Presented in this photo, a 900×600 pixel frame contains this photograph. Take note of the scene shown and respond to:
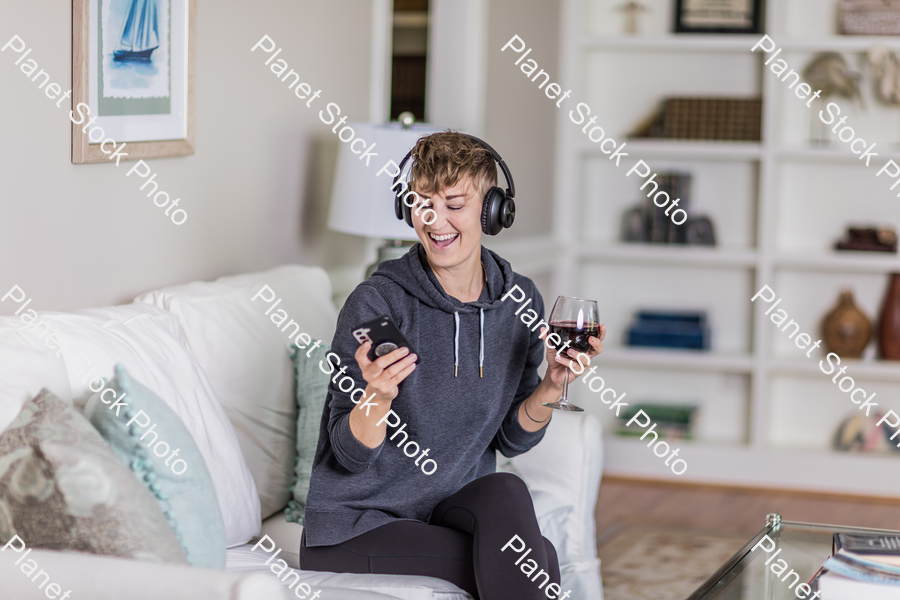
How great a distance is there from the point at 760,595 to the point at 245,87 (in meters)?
1.62

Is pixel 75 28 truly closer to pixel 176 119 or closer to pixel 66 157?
pixel 66 157

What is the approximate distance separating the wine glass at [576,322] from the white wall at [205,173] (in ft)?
3.01

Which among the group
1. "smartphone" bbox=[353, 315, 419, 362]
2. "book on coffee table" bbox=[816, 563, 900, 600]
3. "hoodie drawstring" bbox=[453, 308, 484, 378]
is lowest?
"book on coffee table" bbox=[816, 563, 900, 600]

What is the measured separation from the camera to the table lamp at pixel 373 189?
7.91ft

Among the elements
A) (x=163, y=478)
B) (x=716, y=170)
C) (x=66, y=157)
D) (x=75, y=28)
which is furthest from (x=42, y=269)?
(x=716, y=170)

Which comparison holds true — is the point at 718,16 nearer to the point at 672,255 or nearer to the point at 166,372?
the point at 672,255

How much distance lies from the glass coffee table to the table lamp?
3.64 ft

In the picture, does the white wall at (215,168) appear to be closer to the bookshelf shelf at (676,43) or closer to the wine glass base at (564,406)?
the bookshelf shelf at (676,43)

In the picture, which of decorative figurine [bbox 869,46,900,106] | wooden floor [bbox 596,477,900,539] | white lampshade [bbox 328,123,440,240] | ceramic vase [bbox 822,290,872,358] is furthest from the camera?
ceramic vase [bbox 822,290,872,358]

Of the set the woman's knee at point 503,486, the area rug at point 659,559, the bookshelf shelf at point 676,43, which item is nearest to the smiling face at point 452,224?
the woman's knee at point 503,486

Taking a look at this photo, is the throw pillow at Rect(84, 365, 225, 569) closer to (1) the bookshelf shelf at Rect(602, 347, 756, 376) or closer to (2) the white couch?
(2) the white couch

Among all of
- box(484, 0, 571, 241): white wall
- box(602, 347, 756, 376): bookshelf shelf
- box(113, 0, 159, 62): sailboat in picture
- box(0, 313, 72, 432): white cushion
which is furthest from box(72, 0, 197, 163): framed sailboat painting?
box(602, 347, 756, 376): bookshelf shelf

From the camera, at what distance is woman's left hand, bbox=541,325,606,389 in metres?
1.50

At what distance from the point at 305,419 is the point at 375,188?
2.38 feet
